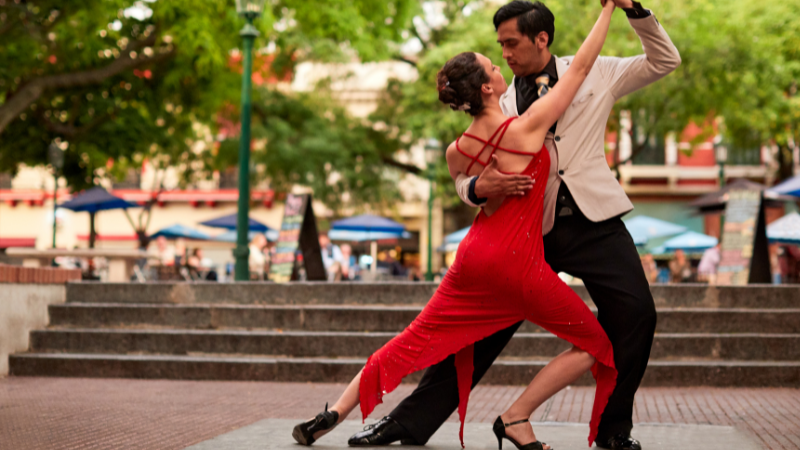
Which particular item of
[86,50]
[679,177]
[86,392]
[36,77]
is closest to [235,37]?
[86,50]

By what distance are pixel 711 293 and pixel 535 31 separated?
5.33 meters

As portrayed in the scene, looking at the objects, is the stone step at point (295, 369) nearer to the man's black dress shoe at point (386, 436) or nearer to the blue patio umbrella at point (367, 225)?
the man's black dress shoe at point (386, 436)

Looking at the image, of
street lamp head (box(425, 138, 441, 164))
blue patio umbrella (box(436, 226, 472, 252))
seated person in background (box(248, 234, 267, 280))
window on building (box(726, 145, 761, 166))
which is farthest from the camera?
window on building (box(726, 145, 761, 166))

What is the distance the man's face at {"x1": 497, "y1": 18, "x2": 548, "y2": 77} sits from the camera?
11.4 feet

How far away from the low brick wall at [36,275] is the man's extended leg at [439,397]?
16.9ft

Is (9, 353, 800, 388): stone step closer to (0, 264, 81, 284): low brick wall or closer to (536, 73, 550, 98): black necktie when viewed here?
(0, 264, 81, 284): low brick wall

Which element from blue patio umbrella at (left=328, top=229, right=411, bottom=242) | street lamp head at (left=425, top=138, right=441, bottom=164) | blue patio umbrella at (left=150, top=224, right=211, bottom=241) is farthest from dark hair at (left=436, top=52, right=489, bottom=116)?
blue patio umbrella at (left=150, top=224, right=211, bottom=241)

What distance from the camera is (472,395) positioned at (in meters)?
6.52

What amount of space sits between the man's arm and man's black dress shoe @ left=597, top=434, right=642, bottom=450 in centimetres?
152

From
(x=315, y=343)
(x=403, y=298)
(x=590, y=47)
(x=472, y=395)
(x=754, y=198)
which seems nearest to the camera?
(x=590, y=47)

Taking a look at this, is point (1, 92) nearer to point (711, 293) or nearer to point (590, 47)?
point (711, 293)

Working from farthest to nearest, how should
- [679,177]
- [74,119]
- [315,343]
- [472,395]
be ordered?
→ [679,177]
[74,119]
[315,343]
[472,395]

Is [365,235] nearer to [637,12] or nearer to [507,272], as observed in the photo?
[507,272]

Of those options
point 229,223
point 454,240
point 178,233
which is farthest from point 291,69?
point 454,240
